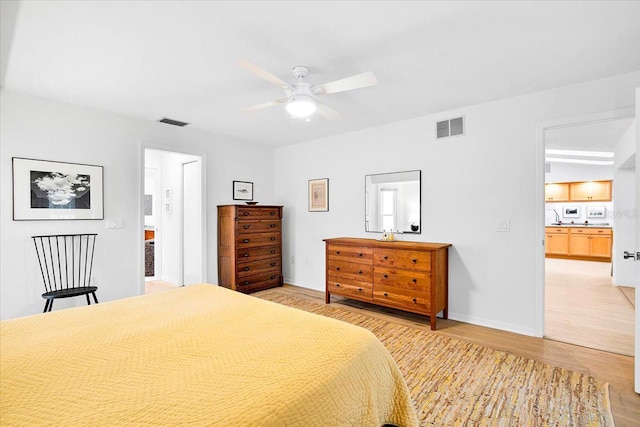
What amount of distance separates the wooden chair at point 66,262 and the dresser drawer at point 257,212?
1772mm

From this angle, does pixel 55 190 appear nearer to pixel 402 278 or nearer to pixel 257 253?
pixel 257 253

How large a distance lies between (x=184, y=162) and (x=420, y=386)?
4.65 meters

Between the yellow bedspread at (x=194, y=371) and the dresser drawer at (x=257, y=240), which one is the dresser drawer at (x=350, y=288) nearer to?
the dresser drawer at (x=257, y=240)

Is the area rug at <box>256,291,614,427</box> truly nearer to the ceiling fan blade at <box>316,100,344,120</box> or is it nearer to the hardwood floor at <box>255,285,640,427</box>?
the hardwood floor at <box>255,285,640,427</box>

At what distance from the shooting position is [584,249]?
7773 millimetres

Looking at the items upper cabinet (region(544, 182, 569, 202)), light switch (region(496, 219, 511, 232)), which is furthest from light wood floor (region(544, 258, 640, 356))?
upper cabinet (region(544, 182, 569, 202))

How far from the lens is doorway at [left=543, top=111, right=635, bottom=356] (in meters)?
3.11

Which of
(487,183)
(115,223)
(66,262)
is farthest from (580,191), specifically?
(66,262)

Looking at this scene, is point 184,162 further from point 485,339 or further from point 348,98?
point 485,339

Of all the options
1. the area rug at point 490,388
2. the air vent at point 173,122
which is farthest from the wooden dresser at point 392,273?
the air vent at point 173,122

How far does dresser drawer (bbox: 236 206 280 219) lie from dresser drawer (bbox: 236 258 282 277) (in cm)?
70

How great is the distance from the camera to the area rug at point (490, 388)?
1859mm

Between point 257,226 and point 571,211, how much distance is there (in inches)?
345

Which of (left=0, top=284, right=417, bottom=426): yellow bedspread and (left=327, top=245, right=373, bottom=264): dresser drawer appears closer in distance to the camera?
(left=0, top=284, right=417, bottom=426): yellow bedspread
